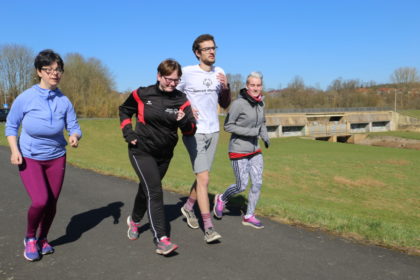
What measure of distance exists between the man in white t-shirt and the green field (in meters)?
1.33

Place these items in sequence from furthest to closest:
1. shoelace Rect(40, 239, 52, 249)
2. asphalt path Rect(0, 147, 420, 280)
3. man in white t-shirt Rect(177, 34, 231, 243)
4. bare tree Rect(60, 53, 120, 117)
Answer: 1. bare tree Rect(60, 53, 120, 117)
2. man in white t-shirt Rect(177, 34, 231, 243)
3. shoelace Rect(40, 239, 52, 249)
4. asphalt path Rect(0, 147, 420, 280)

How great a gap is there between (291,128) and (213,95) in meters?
64.0

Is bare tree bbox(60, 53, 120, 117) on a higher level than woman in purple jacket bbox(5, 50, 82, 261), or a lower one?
higher

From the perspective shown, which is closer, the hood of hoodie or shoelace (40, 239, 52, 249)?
shoelace (40, 239, 52, 249)

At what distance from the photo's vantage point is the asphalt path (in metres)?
3.33

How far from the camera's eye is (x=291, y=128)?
6706 centimetres

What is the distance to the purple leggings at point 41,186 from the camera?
12.3 feet

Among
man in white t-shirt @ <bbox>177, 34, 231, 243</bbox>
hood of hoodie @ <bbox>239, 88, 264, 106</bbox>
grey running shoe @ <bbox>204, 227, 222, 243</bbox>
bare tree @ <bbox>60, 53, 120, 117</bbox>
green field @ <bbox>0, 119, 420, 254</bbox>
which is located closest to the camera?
grey running shoe @ <bbox>204, 227, 222, 243</bbox>

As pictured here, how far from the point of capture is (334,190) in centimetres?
1934

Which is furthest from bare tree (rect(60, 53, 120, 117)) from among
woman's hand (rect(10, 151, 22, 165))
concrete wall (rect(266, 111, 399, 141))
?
woman's hand (rect(10, 151, 22, 165))

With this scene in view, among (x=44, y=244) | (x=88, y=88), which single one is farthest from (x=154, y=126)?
(x=88, y=88)

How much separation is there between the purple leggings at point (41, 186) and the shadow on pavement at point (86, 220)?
0.40 meters

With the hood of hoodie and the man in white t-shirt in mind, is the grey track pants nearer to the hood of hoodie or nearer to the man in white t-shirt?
the man in white t-shirt

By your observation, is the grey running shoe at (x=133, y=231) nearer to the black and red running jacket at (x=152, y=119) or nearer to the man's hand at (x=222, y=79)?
the black and red running jacket at (x=152, y=119)
